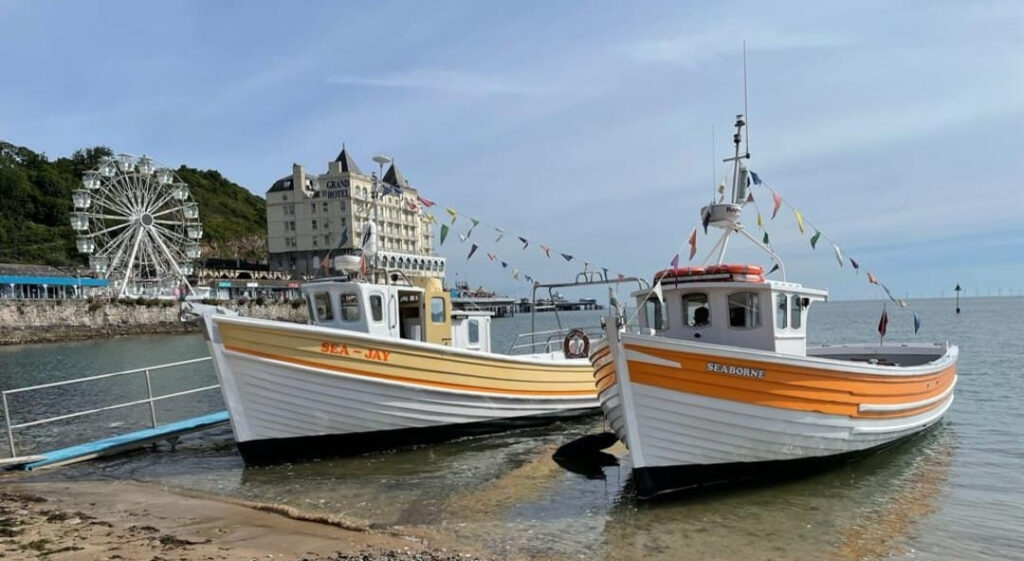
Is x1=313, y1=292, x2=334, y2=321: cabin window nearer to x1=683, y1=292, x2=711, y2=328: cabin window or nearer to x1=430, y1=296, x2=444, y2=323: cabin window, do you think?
x1=430, y1=296, x2=444, y2=323: cabin window

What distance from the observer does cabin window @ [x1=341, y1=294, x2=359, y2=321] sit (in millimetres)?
→ 12273

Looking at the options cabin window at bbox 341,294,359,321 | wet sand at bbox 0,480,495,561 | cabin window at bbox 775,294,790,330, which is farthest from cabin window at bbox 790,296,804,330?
cabin window at bbox 341,294,359,321

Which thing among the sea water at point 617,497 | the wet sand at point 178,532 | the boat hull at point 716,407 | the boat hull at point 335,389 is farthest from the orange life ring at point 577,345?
the wet sand at point 178,532

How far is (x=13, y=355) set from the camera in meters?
40.2

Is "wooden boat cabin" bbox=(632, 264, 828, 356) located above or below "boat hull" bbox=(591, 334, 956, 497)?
above

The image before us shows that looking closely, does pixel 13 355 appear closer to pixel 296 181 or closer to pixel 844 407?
pixel 844 407

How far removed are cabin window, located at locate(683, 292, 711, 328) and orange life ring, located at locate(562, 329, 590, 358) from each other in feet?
9.23

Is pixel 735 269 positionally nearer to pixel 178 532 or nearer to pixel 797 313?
pixel 797 313

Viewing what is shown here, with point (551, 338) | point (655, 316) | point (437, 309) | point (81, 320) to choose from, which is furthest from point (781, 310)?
point (81, 320)

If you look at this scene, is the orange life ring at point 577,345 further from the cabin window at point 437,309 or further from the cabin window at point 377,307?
the cabin window at point 377,307

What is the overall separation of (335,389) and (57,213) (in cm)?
10123

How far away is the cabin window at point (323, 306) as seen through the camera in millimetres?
12453

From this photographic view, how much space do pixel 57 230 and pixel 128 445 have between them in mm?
93678

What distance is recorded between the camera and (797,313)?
10.1 metres
